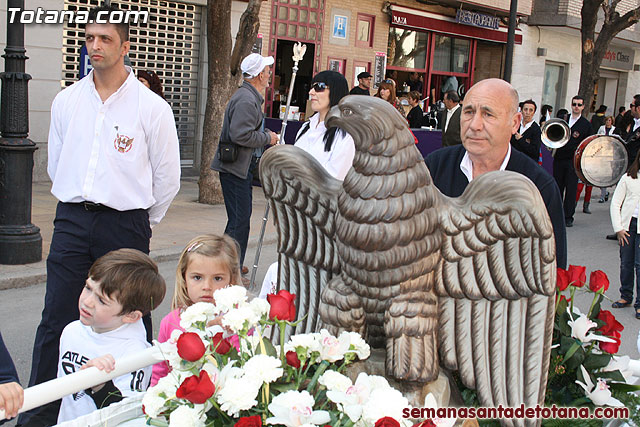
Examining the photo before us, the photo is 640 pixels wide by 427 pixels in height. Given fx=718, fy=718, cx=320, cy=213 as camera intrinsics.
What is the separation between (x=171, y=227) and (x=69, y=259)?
5.22 meters

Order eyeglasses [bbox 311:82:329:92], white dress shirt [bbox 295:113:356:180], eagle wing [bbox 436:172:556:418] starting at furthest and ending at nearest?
1. eyeglasses [bbox 311:82:329:92]
2. white dress shirt [bbox 295:113:356:180]
3. eagle wing [bbox 436:172:556:418]

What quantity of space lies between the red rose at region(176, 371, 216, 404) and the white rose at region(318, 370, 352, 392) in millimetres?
281

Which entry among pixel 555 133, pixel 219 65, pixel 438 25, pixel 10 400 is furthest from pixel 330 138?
pixel 438 25

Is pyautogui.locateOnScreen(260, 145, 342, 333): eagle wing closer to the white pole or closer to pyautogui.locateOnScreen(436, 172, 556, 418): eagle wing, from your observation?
pyautogui.locateOnScreen(436, 172, 556, 418): eagle wing

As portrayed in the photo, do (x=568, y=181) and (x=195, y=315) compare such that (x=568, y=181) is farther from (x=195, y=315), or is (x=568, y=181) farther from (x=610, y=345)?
(x=195, y=315)

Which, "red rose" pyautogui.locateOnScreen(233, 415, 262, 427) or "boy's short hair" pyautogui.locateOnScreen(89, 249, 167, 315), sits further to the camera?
"boy's short hair" pyautogui.locateOnScreen(89, 249, 167, 315)

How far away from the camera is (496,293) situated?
82.7 inches

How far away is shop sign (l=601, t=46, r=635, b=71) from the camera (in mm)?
27820

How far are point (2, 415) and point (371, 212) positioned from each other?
1.13 meters

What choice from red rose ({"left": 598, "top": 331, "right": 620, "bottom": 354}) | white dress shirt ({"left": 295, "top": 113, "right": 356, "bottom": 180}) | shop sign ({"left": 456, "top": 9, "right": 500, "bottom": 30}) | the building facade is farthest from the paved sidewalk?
shop sign ({"left": 456, "top": 9, "right": 500, "bottom": 30})

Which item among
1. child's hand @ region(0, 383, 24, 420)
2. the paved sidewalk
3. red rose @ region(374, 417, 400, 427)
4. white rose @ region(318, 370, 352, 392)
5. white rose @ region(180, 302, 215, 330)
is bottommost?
the paved sidewalk

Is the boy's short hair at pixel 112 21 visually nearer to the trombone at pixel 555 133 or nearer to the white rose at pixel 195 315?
the white rose at pixel 195 315

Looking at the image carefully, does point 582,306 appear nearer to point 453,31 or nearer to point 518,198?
point 518,198

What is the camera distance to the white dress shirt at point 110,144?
Answer: 11.5 feet
